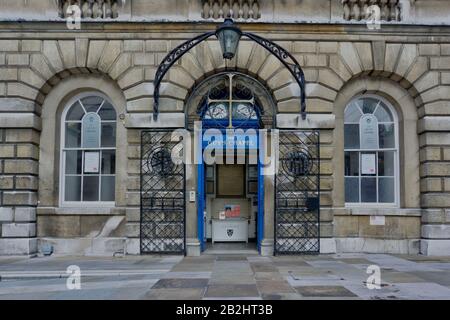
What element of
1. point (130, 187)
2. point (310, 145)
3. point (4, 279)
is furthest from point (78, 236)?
A: point (310, 145)

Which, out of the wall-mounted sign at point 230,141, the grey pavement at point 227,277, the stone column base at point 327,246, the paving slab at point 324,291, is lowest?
the grey pavement at point 227,277

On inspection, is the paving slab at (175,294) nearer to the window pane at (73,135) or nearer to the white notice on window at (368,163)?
the window pane at (73,135)

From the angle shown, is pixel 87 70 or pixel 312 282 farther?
pixel 87 70

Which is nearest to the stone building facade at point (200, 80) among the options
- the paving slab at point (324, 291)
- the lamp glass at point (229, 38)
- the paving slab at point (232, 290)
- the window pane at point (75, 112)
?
the window pane at point (75, 112)

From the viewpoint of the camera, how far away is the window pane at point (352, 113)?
41.9 feet

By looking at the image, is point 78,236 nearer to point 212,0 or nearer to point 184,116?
point 184,116

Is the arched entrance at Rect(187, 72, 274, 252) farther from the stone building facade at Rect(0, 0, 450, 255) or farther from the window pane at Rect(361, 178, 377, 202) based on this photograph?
the window pane at Rect(361, 178, 377, 202)

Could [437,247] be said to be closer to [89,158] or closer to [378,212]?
[378,212]

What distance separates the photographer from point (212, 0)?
12266mm

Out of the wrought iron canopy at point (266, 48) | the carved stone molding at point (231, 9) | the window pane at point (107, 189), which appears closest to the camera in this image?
the wrought iron canopy at point (266, 48)

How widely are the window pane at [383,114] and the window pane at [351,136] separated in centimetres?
73

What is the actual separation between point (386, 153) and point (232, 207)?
524 centimetres

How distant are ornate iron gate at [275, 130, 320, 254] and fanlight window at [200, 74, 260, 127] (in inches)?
47.3

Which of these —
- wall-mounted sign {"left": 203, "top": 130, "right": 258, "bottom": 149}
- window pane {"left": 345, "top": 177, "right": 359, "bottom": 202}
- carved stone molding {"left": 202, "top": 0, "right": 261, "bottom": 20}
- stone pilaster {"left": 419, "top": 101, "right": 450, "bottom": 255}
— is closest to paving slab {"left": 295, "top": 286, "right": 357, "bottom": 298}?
window pane {"left": 345, "top": 177, "right": 359, "bottom": 202}
